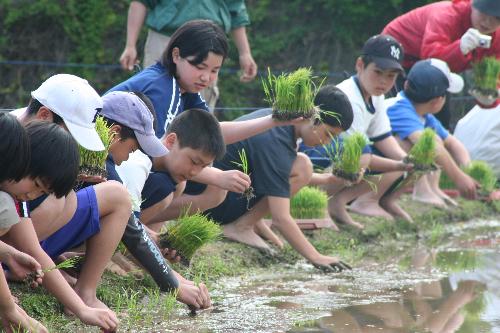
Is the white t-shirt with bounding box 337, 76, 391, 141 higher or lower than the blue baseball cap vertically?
lower

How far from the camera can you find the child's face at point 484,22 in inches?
345

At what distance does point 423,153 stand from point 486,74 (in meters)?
1.55

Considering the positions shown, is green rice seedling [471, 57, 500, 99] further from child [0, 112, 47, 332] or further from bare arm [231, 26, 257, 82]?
child [0, 112, 47, 332]

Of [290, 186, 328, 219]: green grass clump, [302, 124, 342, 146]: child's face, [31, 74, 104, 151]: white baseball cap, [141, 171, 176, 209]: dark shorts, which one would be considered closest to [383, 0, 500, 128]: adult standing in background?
[290, 186, 328, 219]: green grass clump

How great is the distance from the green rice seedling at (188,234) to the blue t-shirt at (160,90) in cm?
57

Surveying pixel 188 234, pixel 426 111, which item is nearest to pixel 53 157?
pixel 188 234

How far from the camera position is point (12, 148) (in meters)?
3.51

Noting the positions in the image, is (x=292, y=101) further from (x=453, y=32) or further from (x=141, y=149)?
(x=453, y=32)

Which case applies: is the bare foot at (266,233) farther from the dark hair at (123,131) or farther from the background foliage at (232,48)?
the background foliage at (232,48)

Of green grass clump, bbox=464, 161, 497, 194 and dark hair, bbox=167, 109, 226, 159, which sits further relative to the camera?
green grass clump, bbox=464, 161, 497, 194

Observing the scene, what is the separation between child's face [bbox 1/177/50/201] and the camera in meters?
3.64

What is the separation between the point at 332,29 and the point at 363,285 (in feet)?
25.1

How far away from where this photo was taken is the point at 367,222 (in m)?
7.65

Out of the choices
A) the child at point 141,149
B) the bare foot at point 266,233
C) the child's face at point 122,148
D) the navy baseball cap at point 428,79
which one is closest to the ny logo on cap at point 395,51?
the navy baseball cap at point 428,79
